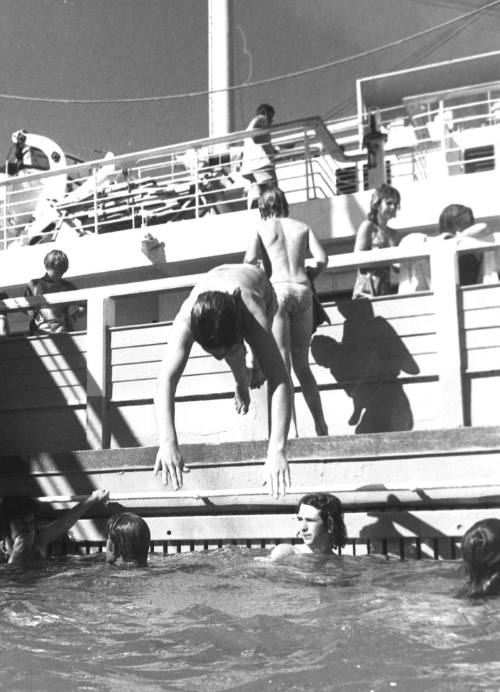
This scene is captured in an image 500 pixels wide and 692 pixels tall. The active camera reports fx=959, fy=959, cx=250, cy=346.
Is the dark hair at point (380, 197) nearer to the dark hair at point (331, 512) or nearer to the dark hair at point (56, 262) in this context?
the dark hair at point (56, 262)

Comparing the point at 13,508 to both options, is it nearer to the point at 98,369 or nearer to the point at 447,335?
the point at 98,369

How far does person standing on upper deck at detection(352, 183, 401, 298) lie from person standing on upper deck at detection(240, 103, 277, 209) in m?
3.83

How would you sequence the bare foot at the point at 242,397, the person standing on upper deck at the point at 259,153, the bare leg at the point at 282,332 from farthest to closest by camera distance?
the person standing on upper deck at the point at 259,153 → the bare leg at the point at 282,332 → the bare foot at the point at 242,397

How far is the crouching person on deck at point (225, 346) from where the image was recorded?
4.94 metres

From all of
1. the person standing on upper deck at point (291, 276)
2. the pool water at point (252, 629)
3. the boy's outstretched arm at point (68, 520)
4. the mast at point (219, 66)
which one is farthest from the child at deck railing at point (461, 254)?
the mast at point (219, 66)

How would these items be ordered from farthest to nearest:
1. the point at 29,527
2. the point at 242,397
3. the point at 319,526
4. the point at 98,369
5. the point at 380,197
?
the point at 380,197 < the point at 98,369 < the point at 29,527 < the point at 242,397 < the point at 319,526

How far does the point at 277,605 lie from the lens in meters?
5.02

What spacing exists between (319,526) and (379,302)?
93.4 inches

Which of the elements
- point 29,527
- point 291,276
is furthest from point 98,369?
point 291,276

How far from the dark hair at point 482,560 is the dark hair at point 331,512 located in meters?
1.37

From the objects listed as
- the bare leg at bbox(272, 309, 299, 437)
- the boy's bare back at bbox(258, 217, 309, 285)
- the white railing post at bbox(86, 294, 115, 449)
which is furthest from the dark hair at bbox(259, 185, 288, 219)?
the white railing post at bbox(86, 294, 115, 449)

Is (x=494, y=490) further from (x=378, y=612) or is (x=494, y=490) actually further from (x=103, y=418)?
(x=103, y=418)

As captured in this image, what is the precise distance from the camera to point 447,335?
752 centimetres

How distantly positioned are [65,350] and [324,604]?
4.71 metres
